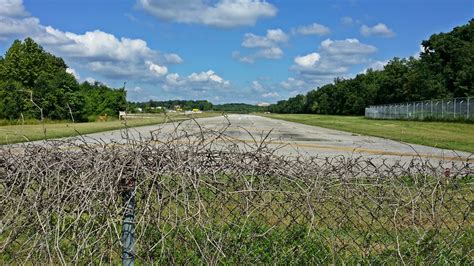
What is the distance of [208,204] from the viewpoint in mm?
3271

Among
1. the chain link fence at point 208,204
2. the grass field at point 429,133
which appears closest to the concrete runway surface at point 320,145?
the chain link fence at point 208,204

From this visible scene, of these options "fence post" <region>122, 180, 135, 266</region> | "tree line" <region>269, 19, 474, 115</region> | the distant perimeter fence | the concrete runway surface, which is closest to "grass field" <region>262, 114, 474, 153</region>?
the concrete runway surface

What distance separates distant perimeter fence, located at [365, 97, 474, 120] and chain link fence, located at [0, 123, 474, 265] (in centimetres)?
4353

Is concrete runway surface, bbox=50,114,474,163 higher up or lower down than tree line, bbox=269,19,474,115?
lower down

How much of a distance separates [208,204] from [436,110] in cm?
5499

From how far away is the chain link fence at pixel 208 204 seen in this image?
3.08 meters

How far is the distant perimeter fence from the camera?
44.8 meters

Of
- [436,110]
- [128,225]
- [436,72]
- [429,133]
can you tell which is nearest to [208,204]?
[128,225]

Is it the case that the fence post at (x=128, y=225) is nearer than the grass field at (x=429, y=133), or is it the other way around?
the fence post at (x=128, y=225)

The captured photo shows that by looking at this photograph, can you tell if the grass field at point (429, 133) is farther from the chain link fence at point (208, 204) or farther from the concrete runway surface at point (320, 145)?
the chain link fence at point (208, 204)

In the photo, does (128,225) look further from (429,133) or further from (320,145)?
(429,133)

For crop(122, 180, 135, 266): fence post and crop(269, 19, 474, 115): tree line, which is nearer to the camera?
crop(122, 180, 135, 266): fence post

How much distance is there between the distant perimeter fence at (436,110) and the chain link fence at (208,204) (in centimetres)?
4353

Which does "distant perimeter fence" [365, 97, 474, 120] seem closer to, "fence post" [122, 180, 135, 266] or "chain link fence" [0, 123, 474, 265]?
"chain link fence" [0, 123, 474, 265]
